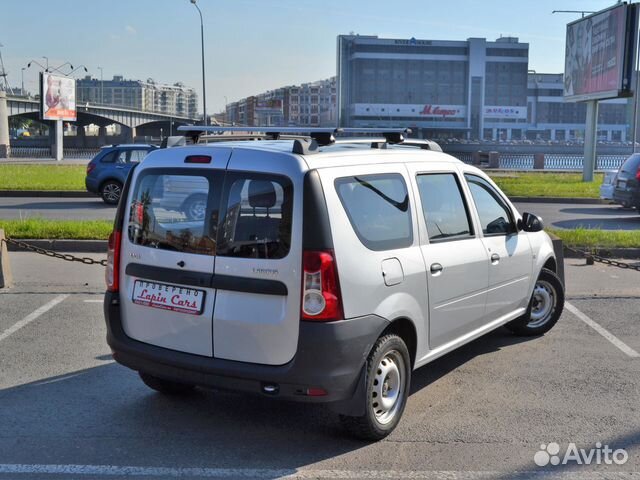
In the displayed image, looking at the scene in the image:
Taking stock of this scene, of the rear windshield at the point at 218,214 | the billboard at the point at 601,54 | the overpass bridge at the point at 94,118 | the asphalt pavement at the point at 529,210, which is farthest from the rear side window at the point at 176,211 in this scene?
the overpass bridge at the point at 94,118

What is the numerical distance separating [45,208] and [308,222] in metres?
16.2

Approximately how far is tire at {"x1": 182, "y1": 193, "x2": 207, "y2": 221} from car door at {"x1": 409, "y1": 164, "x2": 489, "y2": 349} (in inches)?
55.3

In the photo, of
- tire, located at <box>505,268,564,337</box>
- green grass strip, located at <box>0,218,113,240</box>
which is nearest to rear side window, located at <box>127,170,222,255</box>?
tire, located at <box>505,268,564,337</box>

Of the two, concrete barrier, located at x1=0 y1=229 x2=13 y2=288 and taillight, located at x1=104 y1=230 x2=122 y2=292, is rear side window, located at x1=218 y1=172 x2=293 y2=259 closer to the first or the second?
taillight, located at x1=104 y1=230 x2=122 y2=292

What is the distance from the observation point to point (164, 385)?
5.01 m

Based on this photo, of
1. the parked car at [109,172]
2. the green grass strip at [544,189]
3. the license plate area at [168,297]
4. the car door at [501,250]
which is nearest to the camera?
the license plate area at [168,297]

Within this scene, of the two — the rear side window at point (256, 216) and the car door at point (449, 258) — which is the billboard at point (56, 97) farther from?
the rear side window at point (256, 216)

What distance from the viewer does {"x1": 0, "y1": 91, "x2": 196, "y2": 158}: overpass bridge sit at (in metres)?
76.4

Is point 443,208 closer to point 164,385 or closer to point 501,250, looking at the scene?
point 501,250

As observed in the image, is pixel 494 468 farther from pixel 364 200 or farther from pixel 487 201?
pixel 487 201

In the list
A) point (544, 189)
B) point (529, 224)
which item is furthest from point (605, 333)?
point (544, 189)

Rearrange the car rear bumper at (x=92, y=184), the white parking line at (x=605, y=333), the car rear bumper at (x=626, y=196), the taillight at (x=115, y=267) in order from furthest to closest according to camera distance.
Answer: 1. the car rear bumper at (x=92, y=184)
2. the car rear bumper at (x=626, y=196)
3. the white parking line at (x=605, y=333)
4. the taillight at (x=115, y=267)

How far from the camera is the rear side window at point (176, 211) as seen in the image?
4211 millimetres

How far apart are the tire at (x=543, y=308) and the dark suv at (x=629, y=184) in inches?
483
